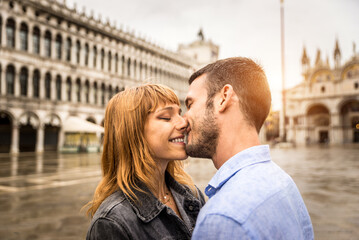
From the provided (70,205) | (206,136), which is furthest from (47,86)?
(206,136)

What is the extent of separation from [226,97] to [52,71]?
114 ft

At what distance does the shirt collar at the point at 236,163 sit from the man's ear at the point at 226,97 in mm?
261

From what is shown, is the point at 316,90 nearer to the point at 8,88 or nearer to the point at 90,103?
the point at 90,103

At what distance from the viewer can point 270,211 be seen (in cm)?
118

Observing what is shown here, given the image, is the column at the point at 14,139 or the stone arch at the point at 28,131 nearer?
the column at the point at 14,139

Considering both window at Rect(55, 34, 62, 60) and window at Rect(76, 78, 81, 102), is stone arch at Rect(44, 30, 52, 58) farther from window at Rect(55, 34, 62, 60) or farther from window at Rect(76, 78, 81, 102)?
window at Rect(76, 78, 81, 102)

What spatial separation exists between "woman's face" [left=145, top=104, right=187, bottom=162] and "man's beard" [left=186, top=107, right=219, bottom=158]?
384 millimetres

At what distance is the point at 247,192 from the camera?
3.93 feet

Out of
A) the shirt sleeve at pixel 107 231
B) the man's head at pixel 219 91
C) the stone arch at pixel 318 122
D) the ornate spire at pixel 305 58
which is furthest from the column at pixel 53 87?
the ornate spire at pixel 305 58

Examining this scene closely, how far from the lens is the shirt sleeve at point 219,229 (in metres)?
1.10

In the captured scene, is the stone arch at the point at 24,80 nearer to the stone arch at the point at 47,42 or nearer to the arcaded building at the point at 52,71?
the arcaded building at the point at 52,71

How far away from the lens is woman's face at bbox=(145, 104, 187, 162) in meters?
2.10

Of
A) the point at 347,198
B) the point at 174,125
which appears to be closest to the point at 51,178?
the point at 347,198

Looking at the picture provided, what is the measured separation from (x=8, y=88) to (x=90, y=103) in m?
9.94
